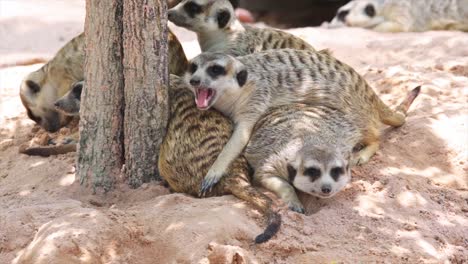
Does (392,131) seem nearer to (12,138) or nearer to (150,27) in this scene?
(150,27)

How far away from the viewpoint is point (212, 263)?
2785 mm

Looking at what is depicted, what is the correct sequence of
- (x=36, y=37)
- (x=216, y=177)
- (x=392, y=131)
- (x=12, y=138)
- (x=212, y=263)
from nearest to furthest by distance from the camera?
(x=212, y=263) < (x=216, y=177) < (x=392, y=131) < (x=12, y=138) < (x=36, y=37)

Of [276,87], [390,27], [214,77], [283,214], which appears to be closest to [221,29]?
[276,87]

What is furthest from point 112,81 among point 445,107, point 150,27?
point 445,107

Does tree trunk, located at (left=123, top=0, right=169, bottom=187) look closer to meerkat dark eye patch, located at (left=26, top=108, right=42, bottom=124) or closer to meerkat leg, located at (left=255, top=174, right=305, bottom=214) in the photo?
meerkat leg, located at (left=255, top=174, right=305, bottom=214)

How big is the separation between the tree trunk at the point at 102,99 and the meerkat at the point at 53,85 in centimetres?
125

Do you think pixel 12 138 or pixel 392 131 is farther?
pixel 12 138

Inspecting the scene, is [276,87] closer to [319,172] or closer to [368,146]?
[368,146]

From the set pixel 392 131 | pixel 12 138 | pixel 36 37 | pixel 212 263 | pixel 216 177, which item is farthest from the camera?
pixel 36 37

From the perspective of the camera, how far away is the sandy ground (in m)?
2.90

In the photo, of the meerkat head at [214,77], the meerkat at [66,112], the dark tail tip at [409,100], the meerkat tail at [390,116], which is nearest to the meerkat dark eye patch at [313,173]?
the meerkat head at [214,77]

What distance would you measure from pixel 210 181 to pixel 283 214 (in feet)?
1.39

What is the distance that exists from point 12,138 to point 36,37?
8.30 feet

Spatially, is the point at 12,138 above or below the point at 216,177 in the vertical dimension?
below
